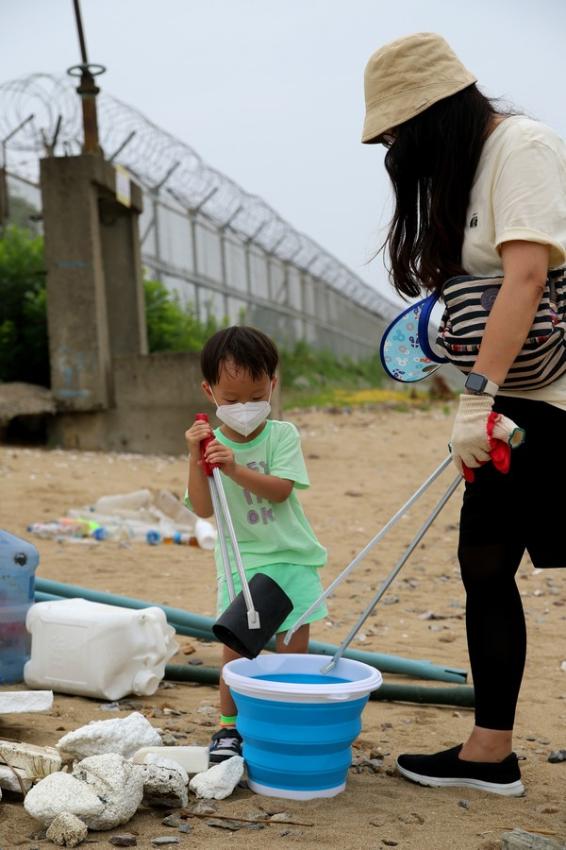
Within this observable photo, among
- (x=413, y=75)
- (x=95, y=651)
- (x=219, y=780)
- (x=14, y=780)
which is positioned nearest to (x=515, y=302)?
(x=413, y=75)

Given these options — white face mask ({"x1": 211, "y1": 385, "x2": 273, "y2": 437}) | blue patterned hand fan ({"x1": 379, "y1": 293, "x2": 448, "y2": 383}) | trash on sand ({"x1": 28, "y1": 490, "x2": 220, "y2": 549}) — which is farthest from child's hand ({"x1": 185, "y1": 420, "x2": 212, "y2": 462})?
trash on sand ({"x1": 28, "y1": 490, "x2": 220, "y2": 549})

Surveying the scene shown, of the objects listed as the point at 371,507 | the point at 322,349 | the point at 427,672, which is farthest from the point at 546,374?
the point at 322,349

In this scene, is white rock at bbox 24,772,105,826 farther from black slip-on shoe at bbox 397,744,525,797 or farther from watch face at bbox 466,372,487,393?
watch face at bbox 466,372,487,393

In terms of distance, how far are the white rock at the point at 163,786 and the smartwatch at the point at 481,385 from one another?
1138 millimetres

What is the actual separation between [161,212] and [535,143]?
13530 millimetres

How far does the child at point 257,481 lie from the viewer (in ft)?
9.50

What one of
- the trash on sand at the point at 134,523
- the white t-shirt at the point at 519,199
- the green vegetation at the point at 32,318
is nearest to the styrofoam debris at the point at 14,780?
the white t-shirt at the point at 519,199

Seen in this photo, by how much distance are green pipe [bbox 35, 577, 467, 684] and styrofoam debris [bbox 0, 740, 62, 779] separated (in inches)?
51.2

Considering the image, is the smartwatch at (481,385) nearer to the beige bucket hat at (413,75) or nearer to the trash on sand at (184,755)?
the beige bucket hat at (413,75)

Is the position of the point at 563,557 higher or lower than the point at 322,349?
lower

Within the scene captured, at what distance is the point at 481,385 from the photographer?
7.53ft

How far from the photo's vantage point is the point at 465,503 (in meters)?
2.61

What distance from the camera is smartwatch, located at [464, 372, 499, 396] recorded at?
2297mm

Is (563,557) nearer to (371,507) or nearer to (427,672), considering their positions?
A: (427,672)
